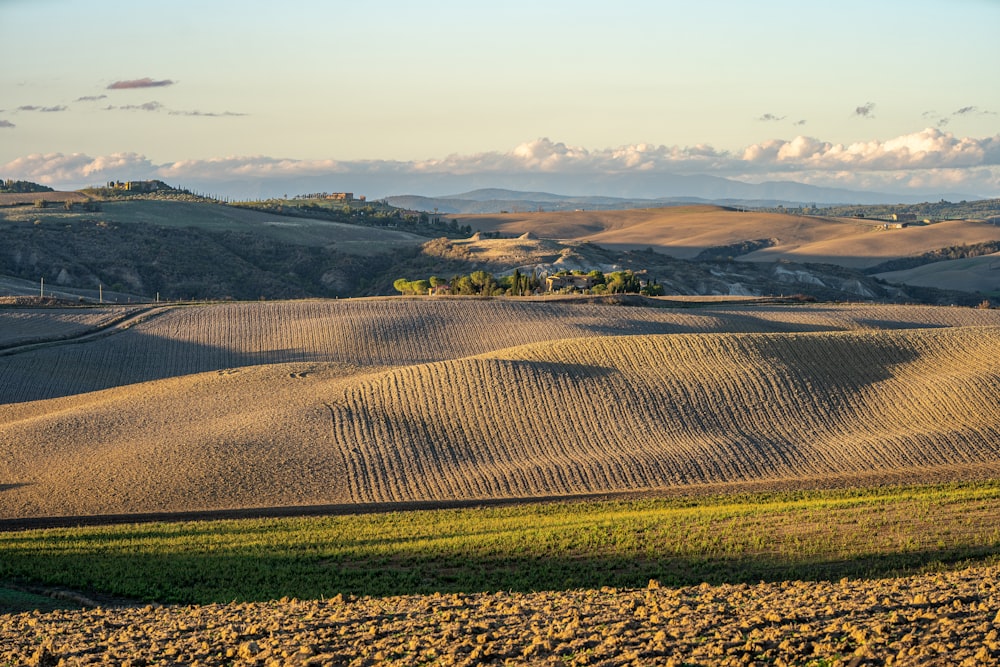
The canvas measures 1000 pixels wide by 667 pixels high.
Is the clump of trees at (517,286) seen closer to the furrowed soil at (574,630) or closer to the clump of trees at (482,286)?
the clump of trees at (482,286)

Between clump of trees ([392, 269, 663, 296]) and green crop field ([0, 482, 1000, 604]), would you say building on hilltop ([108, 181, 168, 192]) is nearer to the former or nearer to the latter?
clump of trees ([392, 269, 663, 296])

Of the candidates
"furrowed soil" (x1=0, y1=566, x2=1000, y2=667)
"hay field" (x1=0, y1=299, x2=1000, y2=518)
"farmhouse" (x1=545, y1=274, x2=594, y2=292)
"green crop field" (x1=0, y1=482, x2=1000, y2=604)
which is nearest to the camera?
"furrowed soil" (x1=0, y1=566, x2=1000, y2=667)

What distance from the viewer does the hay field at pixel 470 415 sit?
32281 millimetres

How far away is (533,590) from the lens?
19734mm

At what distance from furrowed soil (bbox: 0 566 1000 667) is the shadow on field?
2.95 metres

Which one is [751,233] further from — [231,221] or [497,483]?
[497,483]

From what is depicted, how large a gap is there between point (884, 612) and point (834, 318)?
4755cm

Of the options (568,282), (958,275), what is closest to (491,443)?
(568,282)

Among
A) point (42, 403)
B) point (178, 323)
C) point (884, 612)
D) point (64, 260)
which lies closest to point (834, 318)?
point (178, 323)

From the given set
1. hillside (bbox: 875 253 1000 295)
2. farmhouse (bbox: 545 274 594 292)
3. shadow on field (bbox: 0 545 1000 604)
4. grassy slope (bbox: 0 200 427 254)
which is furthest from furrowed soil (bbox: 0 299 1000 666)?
hillside (bbox: 875 253 1000 295)

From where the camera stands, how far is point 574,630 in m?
13.9

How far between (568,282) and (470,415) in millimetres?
45937

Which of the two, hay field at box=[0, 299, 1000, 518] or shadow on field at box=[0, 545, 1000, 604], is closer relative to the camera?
shadow on field at box=[0, 545, 1000, 604]

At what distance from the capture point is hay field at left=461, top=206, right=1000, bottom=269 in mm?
149750
